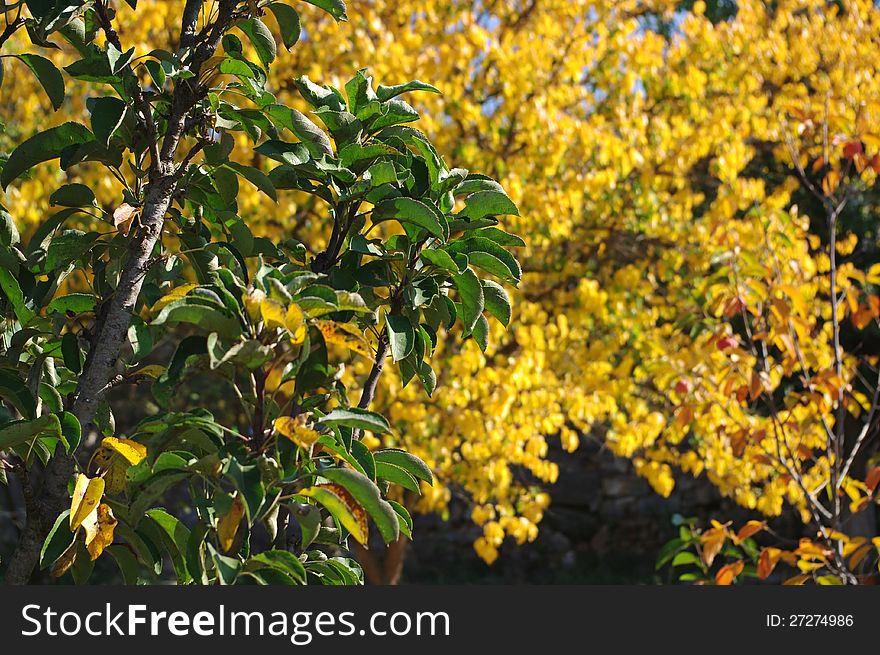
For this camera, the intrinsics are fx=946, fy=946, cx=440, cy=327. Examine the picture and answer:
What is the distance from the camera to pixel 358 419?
1301mm

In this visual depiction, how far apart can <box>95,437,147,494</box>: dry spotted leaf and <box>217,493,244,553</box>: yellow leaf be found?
7.9 inches

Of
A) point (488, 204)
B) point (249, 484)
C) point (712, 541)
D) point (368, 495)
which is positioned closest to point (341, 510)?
point (368, 495)

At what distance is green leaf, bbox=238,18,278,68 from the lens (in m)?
1.65

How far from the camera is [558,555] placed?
10648 mm

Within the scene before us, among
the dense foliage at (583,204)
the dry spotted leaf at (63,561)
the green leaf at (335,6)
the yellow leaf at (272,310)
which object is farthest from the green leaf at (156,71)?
the dense foliage at (583,204)

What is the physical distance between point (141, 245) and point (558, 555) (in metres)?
9.66

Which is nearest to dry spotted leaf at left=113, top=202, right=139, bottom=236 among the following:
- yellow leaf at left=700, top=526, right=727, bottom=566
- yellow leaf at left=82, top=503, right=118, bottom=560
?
yellow leaf at left=82, top=503, right=118, bottom=560

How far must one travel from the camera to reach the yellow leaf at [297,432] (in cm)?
126

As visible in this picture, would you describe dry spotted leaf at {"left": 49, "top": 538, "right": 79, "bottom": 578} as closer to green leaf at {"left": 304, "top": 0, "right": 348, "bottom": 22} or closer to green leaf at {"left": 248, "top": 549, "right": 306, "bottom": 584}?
green leaf at {"left": 248, "top": 549, "right": 306, "bottom": 584}

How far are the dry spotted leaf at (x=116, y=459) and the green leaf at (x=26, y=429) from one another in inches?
3.0

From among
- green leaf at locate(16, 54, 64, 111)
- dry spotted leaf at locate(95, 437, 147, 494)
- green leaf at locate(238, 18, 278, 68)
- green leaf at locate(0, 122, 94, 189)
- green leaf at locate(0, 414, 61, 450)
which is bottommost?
dry spotted leaf at locate(95, 437, 147, 494)

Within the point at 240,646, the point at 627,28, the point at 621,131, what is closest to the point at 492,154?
the point at 621,131

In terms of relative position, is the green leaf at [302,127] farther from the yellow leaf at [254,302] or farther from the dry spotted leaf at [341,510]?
the dry spotted leaf at [341,510]

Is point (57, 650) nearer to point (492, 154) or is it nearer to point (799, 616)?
point (799, 616)
